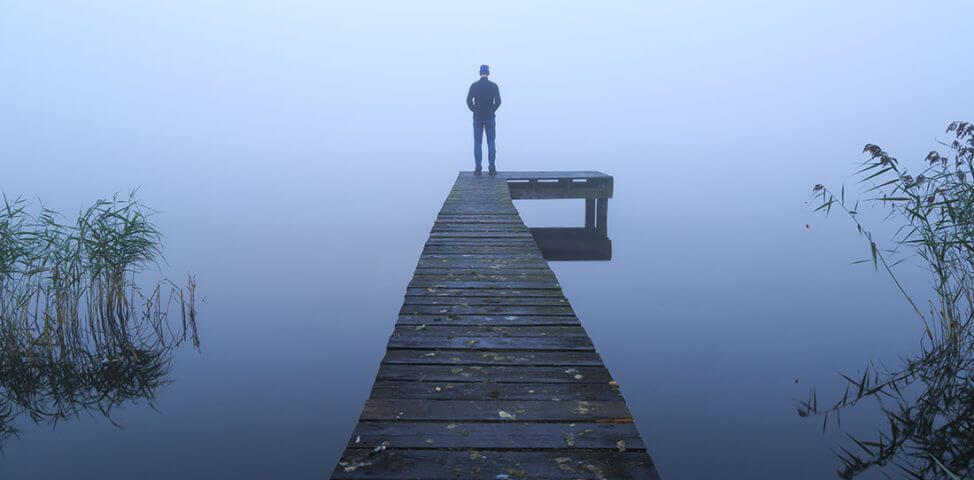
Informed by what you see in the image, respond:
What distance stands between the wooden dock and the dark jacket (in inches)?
211

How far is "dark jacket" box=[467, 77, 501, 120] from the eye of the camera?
9.45 meters

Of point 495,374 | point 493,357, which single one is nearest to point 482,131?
point 493,357

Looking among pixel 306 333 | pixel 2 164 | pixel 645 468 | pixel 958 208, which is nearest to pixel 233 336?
pixel 306 333

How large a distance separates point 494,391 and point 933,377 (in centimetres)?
460

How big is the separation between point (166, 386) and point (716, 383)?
14.9 ft

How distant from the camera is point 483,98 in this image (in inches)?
373

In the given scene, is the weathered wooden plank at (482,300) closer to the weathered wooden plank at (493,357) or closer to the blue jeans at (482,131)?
the weathered wooden plank at (493,357)

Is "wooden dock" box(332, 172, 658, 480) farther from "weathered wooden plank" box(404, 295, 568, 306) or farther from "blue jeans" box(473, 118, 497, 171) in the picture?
"blue jeans" box(473, 118, 497, 171)

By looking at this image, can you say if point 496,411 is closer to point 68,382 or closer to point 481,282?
point 481,282

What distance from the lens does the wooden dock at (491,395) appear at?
197 cm

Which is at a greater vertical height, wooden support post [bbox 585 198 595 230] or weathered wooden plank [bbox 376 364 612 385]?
wooden support post [bbox 585 198 595 230]

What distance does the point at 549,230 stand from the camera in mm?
13281

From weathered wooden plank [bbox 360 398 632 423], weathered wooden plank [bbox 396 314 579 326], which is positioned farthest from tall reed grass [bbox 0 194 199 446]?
weathered wooden plank [bbox 360 398 632 423]

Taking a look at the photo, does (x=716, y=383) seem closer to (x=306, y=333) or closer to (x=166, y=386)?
(x=306, y=333)
